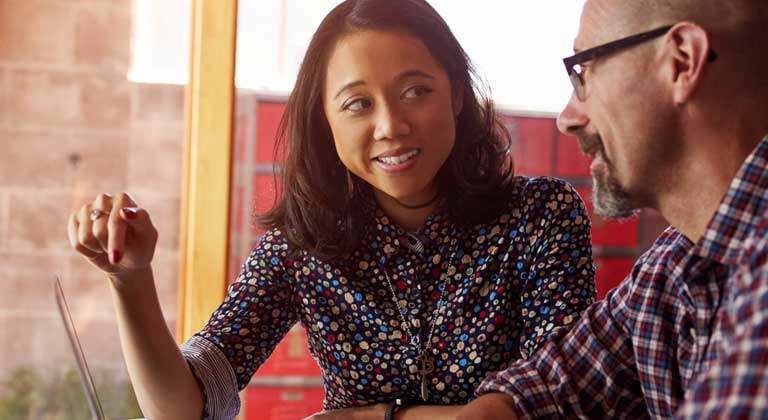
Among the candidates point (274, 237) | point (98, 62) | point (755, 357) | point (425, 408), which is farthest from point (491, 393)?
point (98, 62)

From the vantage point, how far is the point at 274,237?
5.24 ft

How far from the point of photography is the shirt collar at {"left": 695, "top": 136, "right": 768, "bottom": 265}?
0.85 metres

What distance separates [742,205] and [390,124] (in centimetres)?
69

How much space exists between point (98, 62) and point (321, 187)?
4.72ft

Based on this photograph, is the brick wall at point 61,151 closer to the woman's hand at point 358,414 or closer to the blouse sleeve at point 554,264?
the woman's hand at point 358,414

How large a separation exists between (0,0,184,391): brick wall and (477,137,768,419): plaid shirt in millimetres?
1829

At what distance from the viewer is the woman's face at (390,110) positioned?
1442 mm

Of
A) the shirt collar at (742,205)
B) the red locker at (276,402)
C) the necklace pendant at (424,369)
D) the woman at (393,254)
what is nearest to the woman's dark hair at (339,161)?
the woman at (393,254)

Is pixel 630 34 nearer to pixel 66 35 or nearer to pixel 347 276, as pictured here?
pixel 347 276

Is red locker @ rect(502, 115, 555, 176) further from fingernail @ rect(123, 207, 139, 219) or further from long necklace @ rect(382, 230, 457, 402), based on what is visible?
fingernail @ rect(123, 207, 139, 219)

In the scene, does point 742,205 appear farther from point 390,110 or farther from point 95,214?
point 95,214

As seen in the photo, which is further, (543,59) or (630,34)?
(543,59)

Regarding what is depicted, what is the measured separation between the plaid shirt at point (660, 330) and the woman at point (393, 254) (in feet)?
0.54

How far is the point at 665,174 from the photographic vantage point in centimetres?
102
